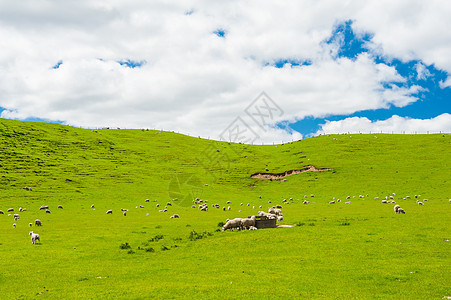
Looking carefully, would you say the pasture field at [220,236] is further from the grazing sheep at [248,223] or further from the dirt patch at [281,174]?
the dirt patch at [281,174]

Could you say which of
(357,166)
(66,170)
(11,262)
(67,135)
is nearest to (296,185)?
(357,166)

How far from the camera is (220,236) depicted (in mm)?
27547

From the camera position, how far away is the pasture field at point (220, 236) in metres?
15.0

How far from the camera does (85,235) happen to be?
3109 cm

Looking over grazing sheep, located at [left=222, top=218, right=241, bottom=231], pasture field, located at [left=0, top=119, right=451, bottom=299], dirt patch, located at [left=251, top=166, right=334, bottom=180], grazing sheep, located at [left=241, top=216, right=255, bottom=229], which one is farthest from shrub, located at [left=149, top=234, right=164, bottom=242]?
dirt patch, located at [left=251, top=166, right=334, bottom=180]

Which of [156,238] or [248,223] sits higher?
[248,223]

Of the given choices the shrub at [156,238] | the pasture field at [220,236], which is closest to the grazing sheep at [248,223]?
the pasture field at [220,236]

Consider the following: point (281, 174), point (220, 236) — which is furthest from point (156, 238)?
point (281, 174)

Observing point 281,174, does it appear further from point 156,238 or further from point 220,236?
point 156,238

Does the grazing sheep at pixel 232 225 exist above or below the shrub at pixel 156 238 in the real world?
above

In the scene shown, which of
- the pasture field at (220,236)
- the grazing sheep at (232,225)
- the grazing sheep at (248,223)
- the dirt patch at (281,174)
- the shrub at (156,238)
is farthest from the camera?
the dirt patch at (281,174)

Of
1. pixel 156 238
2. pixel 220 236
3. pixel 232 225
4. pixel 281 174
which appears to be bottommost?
pixel 220 236

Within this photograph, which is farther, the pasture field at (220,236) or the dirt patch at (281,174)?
the dirt patch at (281,174)

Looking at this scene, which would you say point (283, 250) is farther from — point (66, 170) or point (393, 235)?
point (66, 170)
